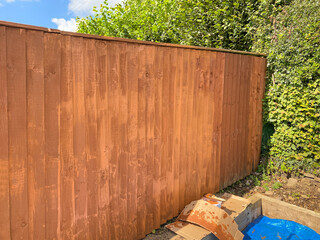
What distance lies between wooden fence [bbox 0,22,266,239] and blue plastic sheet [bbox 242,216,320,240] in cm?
87

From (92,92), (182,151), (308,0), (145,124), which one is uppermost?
(308,0)

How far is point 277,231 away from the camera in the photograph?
12.3 ft

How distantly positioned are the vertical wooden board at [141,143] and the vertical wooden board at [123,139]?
197mm

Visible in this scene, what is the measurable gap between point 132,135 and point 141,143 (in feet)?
0.58

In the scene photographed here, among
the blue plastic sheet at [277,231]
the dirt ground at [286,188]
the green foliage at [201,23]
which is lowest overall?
the blue plastic sheet at [277,231]

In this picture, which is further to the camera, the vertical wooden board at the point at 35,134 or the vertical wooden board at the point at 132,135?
the vertical wooden board at the point at 132,135

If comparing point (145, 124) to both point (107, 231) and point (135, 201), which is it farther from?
point (107, 231)

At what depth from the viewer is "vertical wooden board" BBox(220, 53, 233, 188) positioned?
425 centimetres

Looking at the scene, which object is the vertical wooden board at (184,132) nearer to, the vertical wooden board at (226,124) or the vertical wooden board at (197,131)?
the vertical wooden board at (197,131)

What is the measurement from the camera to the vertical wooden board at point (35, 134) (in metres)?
2.04

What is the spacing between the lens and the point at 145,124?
300 cm

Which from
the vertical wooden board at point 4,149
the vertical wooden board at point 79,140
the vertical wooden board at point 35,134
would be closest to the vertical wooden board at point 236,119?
the vertical wooden board at point 79,140

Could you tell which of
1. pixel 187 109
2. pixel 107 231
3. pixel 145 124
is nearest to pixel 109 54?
pixel 145 124

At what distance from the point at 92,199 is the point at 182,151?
1474 mm
